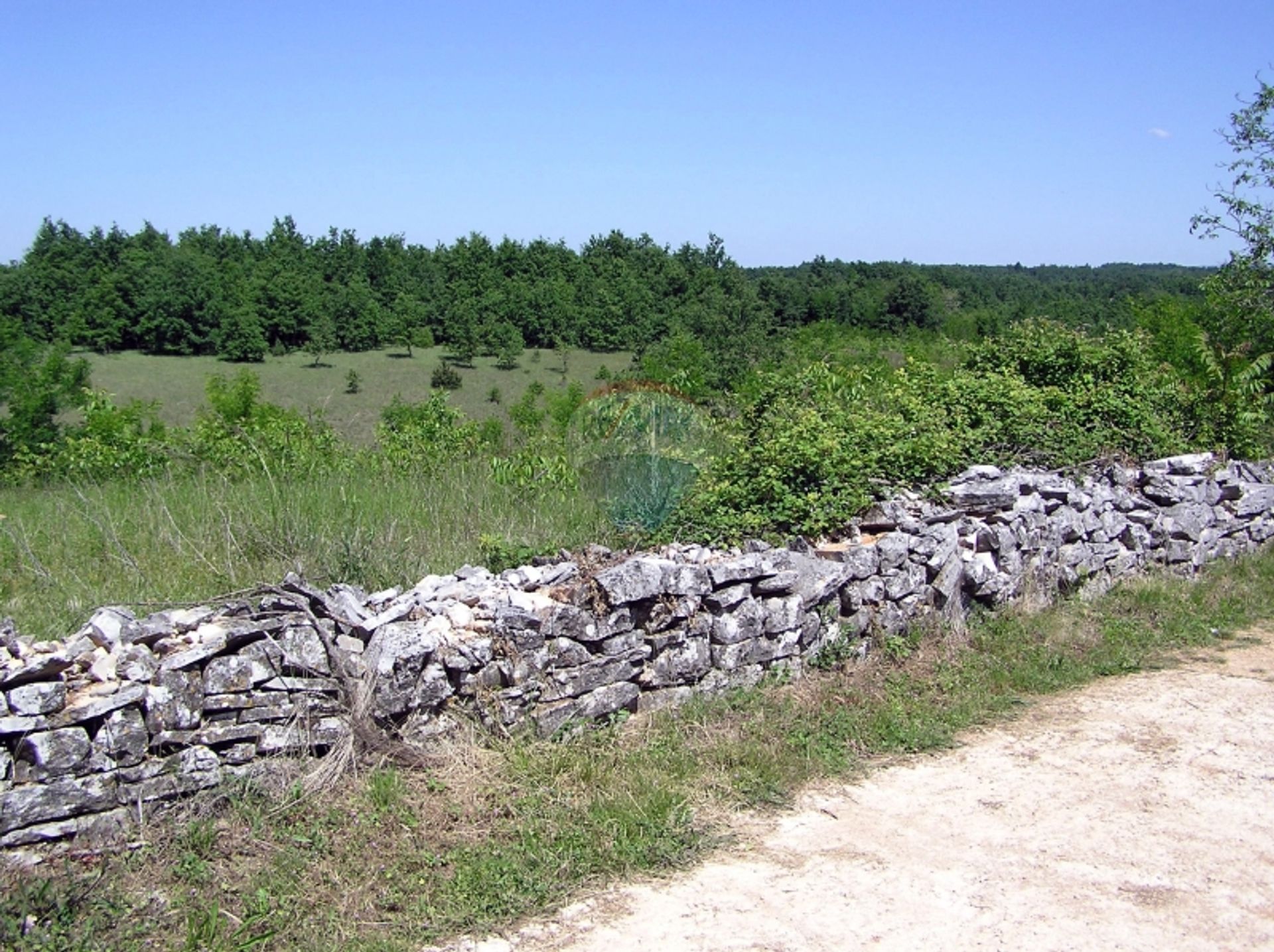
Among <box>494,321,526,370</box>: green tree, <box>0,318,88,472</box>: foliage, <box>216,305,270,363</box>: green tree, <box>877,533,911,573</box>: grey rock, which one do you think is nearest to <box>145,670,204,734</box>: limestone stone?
<box>877,533,911,573</box>: grey rock

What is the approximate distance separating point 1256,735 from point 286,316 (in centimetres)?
4507

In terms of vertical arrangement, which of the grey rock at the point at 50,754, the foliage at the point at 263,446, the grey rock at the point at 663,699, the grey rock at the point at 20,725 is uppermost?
the foliage at the point at 263,446

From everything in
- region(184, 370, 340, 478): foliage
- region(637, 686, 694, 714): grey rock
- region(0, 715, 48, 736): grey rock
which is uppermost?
region(184, 370, 340, 478): foliage

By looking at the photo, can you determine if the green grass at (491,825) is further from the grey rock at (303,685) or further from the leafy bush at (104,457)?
the leafy bush at (104,457)

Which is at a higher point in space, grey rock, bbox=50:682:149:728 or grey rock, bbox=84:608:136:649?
grey rock, bbox=84:608:136:649

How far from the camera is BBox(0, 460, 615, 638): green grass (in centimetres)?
571

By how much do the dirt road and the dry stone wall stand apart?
1.00 m

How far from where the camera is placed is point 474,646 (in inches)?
185

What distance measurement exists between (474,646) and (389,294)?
4644 centimetres

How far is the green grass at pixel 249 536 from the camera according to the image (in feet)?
18.7

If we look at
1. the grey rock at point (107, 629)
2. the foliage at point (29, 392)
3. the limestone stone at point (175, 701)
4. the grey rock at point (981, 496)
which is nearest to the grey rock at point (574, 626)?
the limestone stone at point (175, 701)

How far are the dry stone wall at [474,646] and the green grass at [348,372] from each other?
30.4 metres

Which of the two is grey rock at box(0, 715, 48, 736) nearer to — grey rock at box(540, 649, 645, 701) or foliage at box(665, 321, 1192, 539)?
grey rock at box(540, 649, 645, 701)

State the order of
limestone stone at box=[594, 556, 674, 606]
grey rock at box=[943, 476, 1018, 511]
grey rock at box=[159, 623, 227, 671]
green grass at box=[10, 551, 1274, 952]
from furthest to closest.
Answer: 1. grey rock at box=[943, 476, 1018, 511]
2. limestone stone at box=[594, 556, 674, 606]
3. grey rock at box=[159, 623, 227, 671]
4. green grass at box=[10, 551, 1274, 952]
